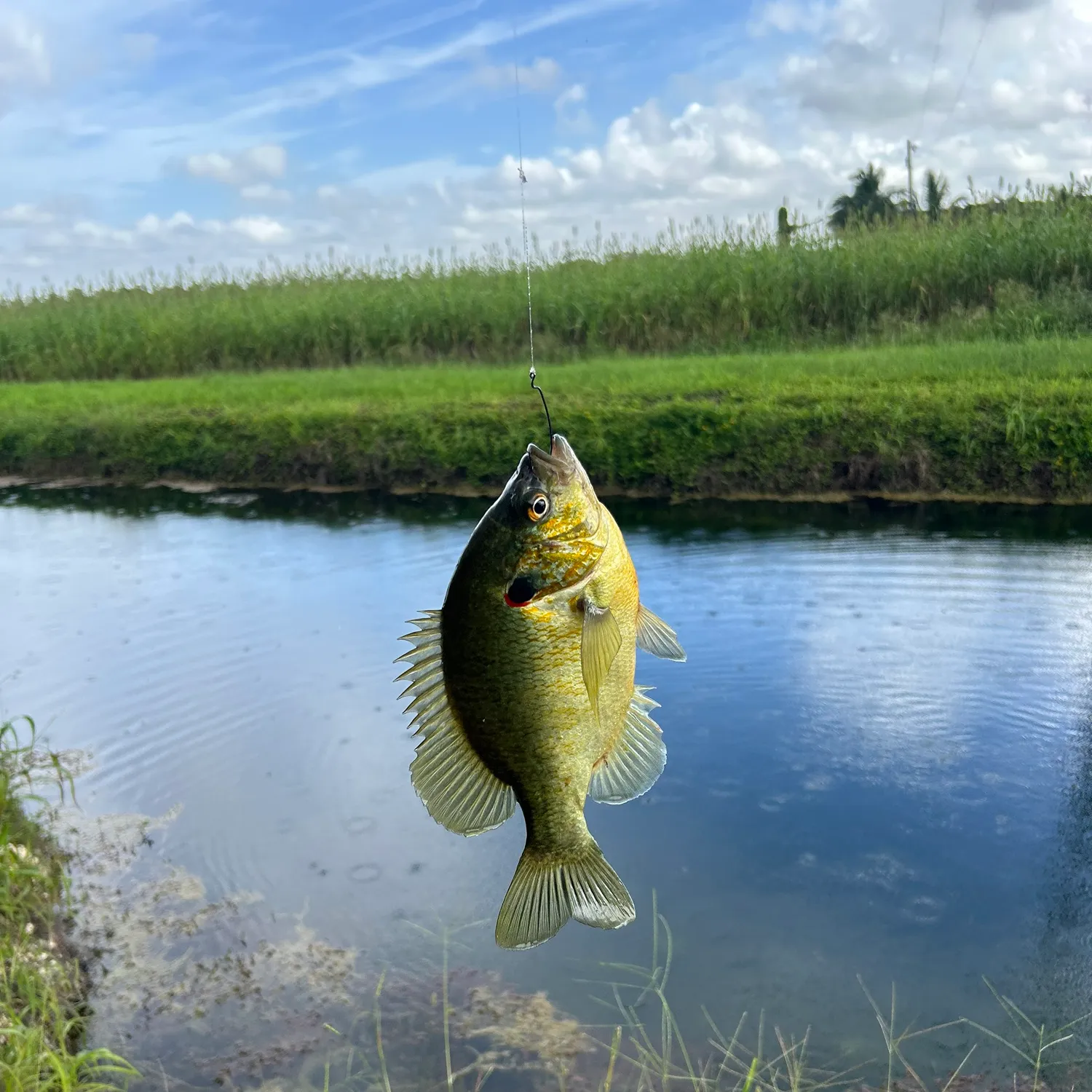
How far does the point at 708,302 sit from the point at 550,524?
1221 cm

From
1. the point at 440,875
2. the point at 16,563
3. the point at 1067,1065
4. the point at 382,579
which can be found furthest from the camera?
the point at 16,563

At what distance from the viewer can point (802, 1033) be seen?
3664 millimetres

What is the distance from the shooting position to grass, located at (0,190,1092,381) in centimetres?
1236

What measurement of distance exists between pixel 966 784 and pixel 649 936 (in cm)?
169

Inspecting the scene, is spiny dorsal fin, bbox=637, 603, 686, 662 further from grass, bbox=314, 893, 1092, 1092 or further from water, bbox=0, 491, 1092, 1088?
grass, bbox=314, 893, 1092, 1092

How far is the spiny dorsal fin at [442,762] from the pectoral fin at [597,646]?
0.40ft

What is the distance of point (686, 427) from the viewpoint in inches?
356

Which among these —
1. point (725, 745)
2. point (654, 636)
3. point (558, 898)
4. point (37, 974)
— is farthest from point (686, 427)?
point (558, 898)

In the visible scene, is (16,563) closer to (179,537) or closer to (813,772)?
(179,537)

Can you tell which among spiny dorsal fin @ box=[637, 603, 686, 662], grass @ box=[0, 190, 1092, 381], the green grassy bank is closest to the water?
the green grassy bank

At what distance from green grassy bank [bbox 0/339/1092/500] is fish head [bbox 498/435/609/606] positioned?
25.1 feet

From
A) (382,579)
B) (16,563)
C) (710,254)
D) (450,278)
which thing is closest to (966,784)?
(382,579)

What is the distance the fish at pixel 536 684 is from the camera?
1.02 meters

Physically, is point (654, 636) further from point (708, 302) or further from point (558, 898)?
point (708, 302)
